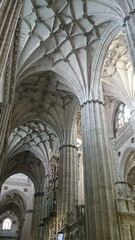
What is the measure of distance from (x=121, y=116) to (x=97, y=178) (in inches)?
419

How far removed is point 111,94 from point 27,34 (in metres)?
8.42

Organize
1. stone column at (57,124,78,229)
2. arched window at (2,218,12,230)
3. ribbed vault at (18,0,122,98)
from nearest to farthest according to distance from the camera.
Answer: ribbed vault at (18,0,122,98)
stone column at (57,124,78,229)
arched window at (2,218,12,230)

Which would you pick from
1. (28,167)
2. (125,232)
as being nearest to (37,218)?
(28,167)

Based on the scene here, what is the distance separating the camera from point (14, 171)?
3191 cm

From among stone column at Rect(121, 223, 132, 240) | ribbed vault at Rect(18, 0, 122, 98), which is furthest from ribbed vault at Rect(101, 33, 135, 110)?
stone column at Rect(121, 223, 132, 240)

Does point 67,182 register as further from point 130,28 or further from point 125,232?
point 130,28

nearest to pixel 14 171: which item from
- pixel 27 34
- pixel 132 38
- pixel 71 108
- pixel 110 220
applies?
pixel 71 108

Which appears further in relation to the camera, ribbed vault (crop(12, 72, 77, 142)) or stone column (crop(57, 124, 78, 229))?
ribbed vault (crop(12, 72, 77, 142))

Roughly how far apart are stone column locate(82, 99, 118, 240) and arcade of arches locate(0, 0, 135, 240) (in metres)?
0.04

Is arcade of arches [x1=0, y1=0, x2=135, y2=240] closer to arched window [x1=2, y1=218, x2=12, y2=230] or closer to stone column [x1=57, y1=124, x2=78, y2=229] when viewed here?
stone column [x1=57, y1=124, x2=78, y2=229]

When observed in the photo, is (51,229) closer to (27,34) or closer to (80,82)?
(80,82)

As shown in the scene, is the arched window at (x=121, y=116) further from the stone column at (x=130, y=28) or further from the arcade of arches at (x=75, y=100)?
the stone column at (x=130, y=28)

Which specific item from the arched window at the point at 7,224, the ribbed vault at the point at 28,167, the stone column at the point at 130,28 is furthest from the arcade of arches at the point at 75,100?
the arched window at the point at 7,224

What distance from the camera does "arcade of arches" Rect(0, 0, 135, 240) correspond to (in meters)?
10.8
